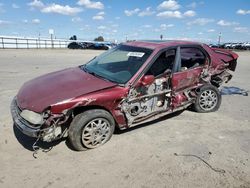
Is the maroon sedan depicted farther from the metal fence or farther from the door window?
the metal fence

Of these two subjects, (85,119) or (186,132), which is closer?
(85,119)

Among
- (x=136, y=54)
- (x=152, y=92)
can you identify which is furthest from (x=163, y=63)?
(x=152, y=92)

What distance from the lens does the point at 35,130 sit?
3.54 metres

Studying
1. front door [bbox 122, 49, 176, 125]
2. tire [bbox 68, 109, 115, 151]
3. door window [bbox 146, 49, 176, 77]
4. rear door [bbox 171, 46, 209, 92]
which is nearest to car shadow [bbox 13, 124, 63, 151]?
tire [bbox 68, 109, 115, 151]

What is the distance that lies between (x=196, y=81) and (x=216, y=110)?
3.51 ft

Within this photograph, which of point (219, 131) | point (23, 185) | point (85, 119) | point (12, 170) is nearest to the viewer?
point (23, 185)

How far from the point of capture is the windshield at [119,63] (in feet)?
14.6

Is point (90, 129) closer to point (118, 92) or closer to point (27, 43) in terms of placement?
point (118, 92)

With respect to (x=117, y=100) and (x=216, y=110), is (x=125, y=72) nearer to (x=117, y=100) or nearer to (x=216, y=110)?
(x=117, y=100)

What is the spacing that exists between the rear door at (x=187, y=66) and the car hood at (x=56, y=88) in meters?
1.48

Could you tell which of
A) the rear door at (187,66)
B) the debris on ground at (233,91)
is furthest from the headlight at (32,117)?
the debris on ground at (233,91)

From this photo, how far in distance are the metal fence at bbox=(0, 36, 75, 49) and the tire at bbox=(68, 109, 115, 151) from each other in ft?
109

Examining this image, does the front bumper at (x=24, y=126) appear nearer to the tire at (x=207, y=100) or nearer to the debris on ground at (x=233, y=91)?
the tire at (x=207, y=100)

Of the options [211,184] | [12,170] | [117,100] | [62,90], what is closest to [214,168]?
[211,184]
